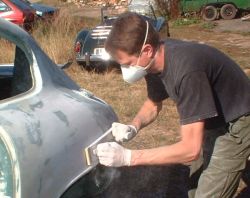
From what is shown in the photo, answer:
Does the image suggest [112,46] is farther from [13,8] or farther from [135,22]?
[13,8]

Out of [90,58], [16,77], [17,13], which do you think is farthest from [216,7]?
[16,77]

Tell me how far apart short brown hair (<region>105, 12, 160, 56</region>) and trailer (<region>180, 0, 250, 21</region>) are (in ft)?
50.1

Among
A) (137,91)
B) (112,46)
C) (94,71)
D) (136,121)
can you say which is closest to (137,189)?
(136,121)

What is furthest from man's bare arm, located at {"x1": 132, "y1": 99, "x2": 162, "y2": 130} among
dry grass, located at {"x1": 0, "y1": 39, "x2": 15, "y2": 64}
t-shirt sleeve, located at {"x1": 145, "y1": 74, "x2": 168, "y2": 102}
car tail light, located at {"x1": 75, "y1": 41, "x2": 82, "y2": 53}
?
dry grass, located at {"x1": 0, "y1": 39, "x2": 15, "y2": 64}

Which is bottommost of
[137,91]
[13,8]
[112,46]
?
[137,91]

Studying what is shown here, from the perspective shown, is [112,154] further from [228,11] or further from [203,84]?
[228,11]

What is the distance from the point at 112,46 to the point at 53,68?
1.13 feet

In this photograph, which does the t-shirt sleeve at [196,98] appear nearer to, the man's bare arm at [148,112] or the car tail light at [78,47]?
the man's bare arm at [148,112]

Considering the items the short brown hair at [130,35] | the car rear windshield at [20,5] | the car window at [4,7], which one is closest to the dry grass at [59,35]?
the car rear windshield at [20,5]

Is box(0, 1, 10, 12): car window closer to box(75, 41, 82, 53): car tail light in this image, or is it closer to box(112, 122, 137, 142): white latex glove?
box(75, 41, 82, 53): car tail light

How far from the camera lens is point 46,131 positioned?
6.98 ft

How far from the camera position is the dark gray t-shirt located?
8.14ft

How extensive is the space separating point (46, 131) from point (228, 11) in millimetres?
16101

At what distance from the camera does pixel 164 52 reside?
2.63m
